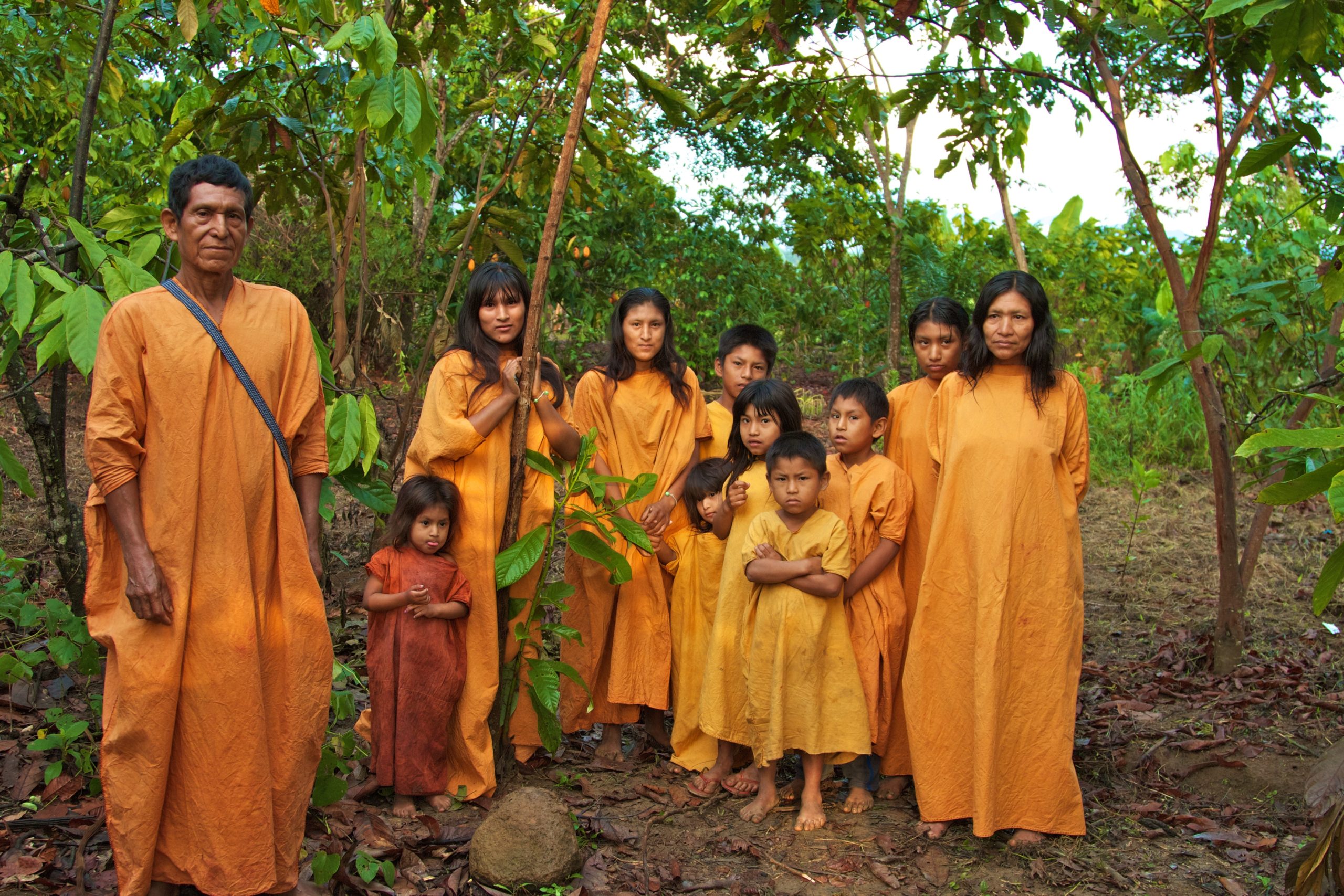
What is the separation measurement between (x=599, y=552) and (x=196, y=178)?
1492 mm

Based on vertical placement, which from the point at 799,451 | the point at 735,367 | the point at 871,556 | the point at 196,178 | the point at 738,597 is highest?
→ the point at 196,178

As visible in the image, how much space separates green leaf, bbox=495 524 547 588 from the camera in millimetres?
3129

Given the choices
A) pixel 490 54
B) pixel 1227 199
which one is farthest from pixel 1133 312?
pixel 490 54

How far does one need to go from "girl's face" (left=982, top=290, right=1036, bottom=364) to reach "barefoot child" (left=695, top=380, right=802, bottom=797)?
0.66 metres

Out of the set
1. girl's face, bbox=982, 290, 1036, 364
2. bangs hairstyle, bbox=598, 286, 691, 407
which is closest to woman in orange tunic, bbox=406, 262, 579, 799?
bangs hairstyle, bbox=598, 286, 691, 407

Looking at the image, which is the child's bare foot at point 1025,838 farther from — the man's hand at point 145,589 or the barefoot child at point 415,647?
the man's hand at point 145,589

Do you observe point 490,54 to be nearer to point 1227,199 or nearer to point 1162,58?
point 1162,58

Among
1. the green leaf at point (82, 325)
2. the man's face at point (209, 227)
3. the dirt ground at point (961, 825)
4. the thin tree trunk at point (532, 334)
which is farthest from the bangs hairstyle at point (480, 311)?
A: the dirt ground at point (961, 825)

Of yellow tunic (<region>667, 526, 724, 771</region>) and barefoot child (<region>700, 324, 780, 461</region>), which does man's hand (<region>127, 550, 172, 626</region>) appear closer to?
yellow tunic (<region>667, 526, 724, 771</region>)

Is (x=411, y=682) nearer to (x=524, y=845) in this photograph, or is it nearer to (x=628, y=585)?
(x=524, y=845)

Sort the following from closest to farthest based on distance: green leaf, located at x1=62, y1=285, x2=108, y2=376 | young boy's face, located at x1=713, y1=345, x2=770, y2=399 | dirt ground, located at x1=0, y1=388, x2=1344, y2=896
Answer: green leaf, located at x1=62, y1=285, x2=108, y2=376
dirt ground, located at x1=0, y1=388, x2=1344, y2=896
young boy's face, located at x1=713, y1=345, x2=770, y2=399

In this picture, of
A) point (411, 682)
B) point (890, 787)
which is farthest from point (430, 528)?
point (890, 787)

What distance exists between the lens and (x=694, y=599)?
374 centimetres

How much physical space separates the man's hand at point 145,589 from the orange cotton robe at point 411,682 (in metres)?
0.86
